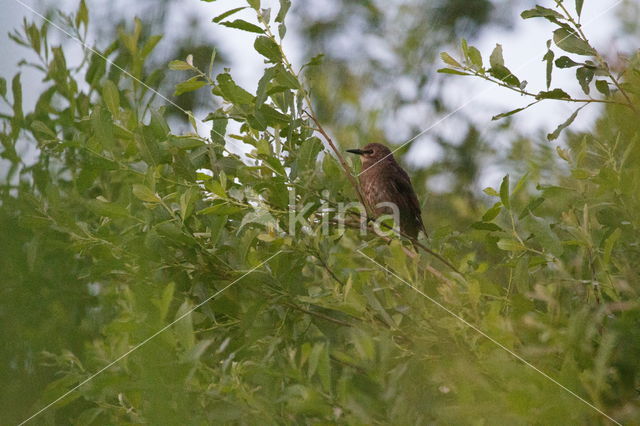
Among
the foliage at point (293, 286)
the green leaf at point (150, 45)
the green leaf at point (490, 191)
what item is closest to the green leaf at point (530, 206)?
the foliage at point (293, 286)

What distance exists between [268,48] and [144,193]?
1.22ft

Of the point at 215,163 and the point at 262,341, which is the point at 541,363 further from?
the point at 215,163

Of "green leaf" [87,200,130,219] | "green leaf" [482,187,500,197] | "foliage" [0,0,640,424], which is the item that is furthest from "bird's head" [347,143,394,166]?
"green leaf" [87,200,130,219]

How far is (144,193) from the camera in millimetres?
1374

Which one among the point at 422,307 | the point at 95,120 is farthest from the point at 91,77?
the point at 422,307

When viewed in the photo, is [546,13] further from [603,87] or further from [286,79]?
[286,79]

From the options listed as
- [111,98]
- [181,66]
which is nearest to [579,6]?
[181,66]

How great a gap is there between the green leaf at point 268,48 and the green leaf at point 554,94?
50 cm

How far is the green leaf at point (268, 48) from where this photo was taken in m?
1.50

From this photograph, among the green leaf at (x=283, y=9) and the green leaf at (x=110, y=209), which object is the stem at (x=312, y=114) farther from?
the green leaf at (x=110, y=209)

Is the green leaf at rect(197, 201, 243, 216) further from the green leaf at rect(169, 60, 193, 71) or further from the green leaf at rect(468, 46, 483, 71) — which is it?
the green leaf at rect(468, 46, 483, 71)

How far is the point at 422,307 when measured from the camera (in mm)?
1184

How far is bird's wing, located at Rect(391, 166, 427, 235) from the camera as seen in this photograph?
200 centimetres

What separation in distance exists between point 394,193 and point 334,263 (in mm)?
1252
